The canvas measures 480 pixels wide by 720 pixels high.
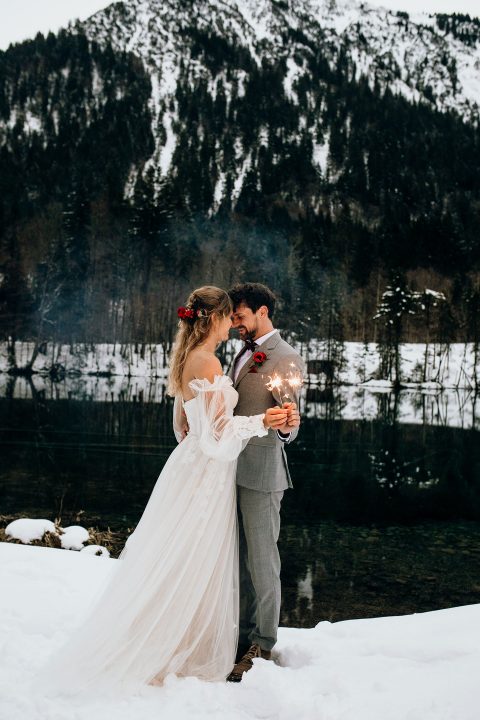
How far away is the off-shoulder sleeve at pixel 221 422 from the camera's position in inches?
159

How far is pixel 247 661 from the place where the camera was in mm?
4133

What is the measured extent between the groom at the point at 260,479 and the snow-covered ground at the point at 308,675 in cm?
28

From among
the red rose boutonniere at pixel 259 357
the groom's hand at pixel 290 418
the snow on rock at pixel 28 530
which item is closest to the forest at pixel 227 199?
the snow on rock at pixel 28 530

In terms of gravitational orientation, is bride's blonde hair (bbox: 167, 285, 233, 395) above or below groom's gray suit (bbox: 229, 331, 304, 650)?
above

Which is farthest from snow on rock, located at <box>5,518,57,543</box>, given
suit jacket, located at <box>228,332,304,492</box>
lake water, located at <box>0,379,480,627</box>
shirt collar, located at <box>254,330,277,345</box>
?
shirt collar, located at <box>254,330,277,345</box>

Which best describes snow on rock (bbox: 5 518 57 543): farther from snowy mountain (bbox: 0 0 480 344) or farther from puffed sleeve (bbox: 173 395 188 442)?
snowy mountain (bbox: 0 0 480 344)

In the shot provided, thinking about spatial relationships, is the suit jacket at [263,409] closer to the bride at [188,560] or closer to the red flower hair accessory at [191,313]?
the bride at [188,560]

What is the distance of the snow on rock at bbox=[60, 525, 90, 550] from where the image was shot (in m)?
9.55

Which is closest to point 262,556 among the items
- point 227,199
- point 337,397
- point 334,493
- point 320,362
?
point 334,493

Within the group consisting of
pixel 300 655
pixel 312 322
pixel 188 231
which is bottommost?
pixel 300 655

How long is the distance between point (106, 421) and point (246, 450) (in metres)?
21.8

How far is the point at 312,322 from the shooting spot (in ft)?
195

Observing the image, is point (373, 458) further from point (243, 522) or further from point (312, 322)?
point (312, 322)

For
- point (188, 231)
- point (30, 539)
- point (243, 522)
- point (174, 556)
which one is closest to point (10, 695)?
point (174, 556)
